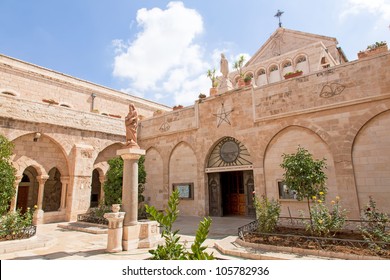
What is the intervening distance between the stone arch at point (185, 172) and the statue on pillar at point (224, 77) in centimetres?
405

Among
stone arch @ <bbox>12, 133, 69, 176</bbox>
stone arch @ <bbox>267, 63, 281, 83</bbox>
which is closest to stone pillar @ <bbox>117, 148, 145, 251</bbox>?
stone arch @ <bbox>12, 133, 69, 176</bbox>

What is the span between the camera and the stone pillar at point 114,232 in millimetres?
6777

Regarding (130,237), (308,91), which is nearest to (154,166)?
(130,237)

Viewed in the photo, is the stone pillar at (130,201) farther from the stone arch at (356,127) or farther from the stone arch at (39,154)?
the stone arch at (39,154)

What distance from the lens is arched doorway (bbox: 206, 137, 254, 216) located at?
42.7ft

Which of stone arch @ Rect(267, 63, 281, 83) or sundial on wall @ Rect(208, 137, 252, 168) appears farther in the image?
stone arch @ Rect(267, 63, 281, 83)

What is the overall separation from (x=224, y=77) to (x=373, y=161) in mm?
9180

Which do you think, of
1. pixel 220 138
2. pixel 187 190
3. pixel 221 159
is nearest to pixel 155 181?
pixel 187 190

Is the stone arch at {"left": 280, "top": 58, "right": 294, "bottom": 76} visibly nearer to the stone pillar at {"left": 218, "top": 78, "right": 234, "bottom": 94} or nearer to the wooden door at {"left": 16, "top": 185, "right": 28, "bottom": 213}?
the stone pillar at {"left": 218, "top": 78, "right": 234, "bottom": 94}

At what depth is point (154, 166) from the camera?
16.4 metres

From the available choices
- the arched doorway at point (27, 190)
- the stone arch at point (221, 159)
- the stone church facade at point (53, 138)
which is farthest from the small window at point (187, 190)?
the arched doorway at point (27, 190)

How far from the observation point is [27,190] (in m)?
15.5

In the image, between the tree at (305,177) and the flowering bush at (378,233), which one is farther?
the tree at (305,177)

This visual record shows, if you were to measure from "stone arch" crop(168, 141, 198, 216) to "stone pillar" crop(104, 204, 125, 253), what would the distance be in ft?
24.1
